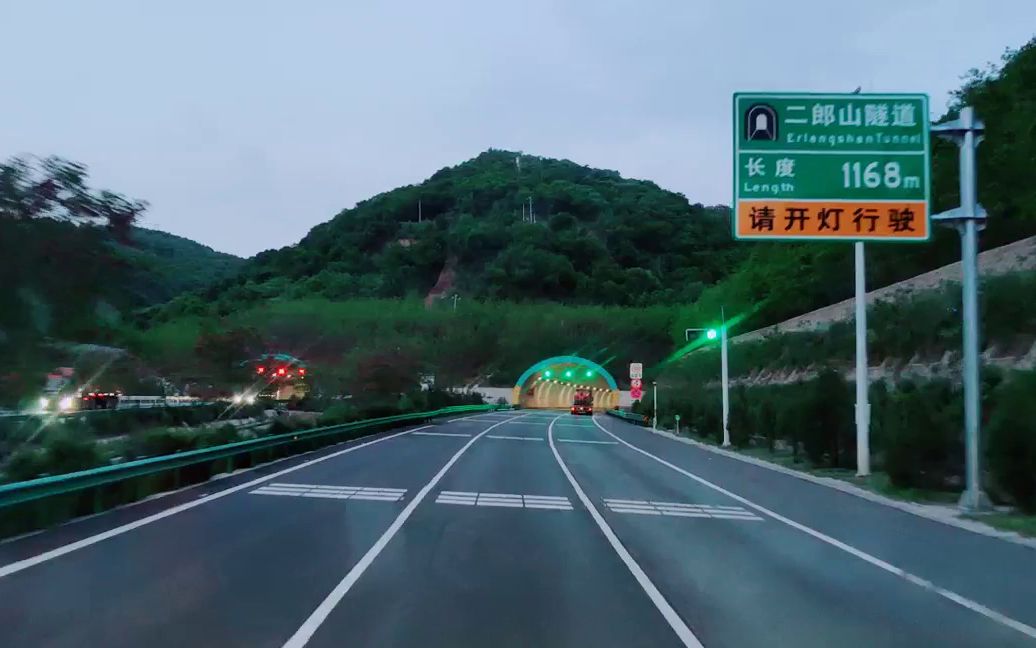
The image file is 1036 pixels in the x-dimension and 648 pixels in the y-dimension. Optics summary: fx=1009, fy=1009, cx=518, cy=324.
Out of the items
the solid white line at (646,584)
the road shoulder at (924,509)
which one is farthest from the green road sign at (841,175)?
the solid white line at (646,584)

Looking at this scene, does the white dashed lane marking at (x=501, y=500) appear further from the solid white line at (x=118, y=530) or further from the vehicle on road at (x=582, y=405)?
the vehicle on road at (x=582, y=405)

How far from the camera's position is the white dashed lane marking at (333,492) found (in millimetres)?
17469

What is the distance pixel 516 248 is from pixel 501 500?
11778cm

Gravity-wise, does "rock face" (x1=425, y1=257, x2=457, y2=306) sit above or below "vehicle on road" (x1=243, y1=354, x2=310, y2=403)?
above

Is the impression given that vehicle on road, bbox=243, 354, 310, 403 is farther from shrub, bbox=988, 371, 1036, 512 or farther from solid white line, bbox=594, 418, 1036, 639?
shrub, bbox=988, 371, 1036, 512

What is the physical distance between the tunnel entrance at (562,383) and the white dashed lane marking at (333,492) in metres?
83.2

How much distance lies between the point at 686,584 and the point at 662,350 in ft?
337

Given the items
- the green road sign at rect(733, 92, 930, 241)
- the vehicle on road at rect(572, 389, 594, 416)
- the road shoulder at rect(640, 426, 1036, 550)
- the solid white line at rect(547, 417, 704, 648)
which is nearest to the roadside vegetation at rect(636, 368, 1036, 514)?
the road shoulder at rect(640, 426, 1036, 550)

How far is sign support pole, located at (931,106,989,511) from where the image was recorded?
1775 cm

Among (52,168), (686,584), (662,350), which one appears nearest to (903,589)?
(686,584)

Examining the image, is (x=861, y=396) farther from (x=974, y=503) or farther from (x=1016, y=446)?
(x=1016, y=446)

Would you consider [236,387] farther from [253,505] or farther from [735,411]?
[253,505]

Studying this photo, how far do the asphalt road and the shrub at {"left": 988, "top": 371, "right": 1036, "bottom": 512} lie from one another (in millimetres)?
1744

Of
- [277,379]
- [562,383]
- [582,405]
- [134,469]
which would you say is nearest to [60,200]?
[134,469]
